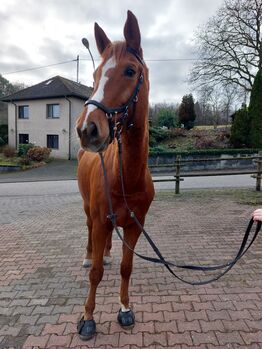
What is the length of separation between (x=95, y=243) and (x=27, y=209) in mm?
6642

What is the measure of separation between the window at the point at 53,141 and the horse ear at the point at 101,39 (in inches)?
1055

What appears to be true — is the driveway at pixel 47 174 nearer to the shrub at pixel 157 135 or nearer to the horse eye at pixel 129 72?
the shrub at pixel 157 135

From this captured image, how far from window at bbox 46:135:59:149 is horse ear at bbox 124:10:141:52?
27.0m

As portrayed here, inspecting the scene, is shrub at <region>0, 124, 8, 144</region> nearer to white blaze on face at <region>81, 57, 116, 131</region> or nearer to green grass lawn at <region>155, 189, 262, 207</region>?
green grass lawn at <region>155, 189, 262, 207</region>

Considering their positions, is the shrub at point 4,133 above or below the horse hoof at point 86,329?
above

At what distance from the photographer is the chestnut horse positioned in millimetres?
1816

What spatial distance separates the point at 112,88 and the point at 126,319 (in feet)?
6.89

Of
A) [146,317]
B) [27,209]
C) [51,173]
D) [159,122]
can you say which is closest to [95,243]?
[146,317]

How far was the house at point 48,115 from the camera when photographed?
27.1 metres

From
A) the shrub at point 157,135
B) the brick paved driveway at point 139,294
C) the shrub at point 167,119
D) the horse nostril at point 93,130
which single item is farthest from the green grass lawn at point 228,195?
the shrub at point 167,119

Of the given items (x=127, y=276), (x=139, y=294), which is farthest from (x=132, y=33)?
(x=139, y=294)

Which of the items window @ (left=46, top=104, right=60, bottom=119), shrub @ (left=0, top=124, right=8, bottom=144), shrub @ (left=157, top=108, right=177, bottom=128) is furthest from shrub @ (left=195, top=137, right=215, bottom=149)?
shrub @ (left=0, top=124, right=8, bottom=144)

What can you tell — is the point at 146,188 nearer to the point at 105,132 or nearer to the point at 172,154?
the point at 105,132

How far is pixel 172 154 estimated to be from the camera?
21.1 meters
